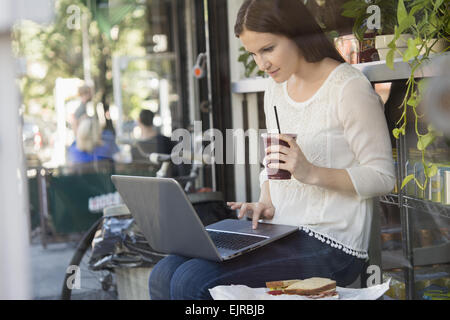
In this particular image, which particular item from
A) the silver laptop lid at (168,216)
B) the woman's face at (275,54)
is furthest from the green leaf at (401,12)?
the silver laptop lid at (168,216)

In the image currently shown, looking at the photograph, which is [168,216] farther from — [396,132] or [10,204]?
[396,132]

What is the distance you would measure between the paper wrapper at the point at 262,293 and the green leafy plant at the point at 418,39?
0.39 metres

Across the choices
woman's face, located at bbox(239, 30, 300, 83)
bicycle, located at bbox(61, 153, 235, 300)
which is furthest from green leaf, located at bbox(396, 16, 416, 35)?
bicycle, located at bbox(61, 153, 235, 300)

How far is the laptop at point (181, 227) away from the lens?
156cm

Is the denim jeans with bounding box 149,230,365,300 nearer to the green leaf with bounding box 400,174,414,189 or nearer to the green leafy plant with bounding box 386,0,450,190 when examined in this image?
the green leaf with bounding box 400,174,414,189

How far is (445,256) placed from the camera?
1635 mm

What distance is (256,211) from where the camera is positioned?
173 centimetres

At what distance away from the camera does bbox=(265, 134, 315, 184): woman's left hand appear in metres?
1.56

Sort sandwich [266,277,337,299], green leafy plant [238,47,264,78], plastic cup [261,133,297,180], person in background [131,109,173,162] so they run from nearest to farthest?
sandwich [266,277,337,299]
plastic cup [261,133,297,180]
green leafy plant [238,47,264,78]
person in background [131,109,173,162]

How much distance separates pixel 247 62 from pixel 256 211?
16.7 inches

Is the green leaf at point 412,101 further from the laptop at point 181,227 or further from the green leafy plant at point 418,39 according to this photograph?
the laptop at point 181,227

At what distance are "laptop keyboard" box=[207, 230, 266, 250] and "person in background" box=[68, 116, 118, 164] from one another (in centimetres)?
96

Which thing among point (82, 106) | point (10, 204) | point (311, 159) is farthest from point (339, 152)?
point (82, 106)

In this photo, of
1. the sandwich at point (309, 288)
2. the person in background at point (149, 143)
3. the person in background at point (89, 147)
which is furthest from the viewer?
the person in background at point (89, 147)
